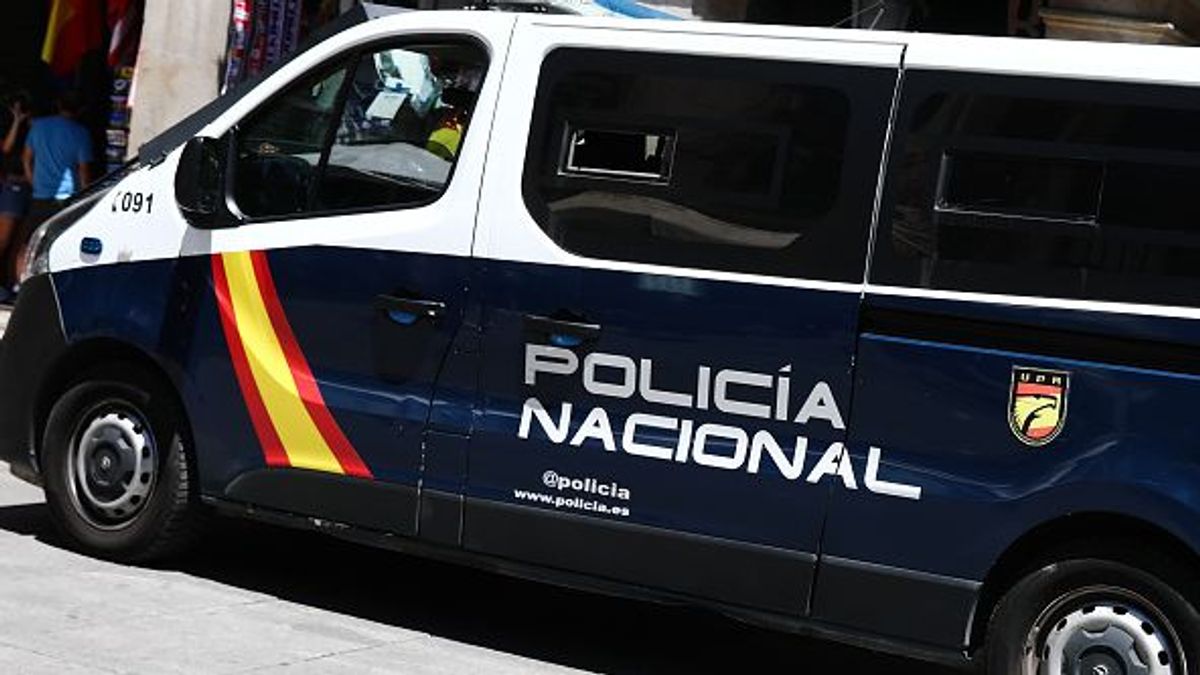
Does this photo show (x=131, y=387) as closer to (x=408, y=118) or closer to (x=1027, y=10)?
(x=408, y=118)

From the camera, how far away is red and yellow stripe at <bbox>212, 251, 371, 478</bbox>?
6.71m

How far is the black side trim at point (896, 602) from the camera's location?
569 centimetres

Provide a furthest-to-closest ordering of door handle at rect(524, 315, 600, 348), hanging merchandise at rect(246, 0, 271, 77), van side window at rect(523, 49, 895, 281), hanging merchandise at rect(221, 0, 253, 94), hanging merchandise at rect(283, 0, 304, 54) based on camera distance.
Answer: hanging merchandise at rect(283, 0, 304, 54) → hanging merchandise at rect(246, 0, 271, 77) → hanging merchandise at rect(221, 0, 253, 94) → door handle at rect(524, 315, 600, 348) → van side window at rect(523, 49, 895, 281)

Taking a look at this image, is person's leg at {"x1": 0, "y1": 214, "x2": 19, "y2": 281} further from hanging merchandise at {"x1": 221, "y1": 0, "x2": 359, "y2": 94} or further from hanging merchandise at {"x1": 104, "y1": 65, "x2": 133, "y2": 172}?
hanging merchandise at {"x1": 221, "y1": 0, "x2": 359, "y2": 94}

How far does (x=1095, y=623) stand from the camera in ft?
18.2

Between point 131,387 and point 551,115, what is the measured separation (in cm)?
208

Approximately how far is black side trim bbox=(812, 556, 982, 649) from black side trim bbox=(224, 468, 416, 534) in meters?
1.59

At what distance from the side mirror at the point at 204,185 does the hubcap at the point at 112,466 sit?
85 centimetres

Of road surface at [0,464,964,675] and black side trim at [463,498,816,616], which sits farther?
road surface at [0,464,964,675]

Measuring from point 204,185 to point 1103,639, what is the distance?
3704mm

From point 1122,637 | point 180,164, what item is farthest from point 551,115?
point 1122,637

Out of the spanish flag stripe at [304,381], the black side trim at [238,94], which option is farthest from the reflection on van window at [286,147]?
the spanish flag stripe at [304,381]

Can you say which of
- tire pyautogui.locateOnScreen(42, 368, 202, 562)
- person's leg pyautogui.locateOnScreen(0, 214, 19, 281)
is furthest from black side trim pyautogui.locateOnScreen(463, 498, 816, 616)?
person's leg pyautogui.locateOnScreen(0, 214, 19, 281)

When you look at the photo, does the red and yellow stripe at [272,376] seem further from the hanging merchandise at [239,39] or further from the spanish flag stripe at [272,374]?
the hanging merchandise at [239,39]
